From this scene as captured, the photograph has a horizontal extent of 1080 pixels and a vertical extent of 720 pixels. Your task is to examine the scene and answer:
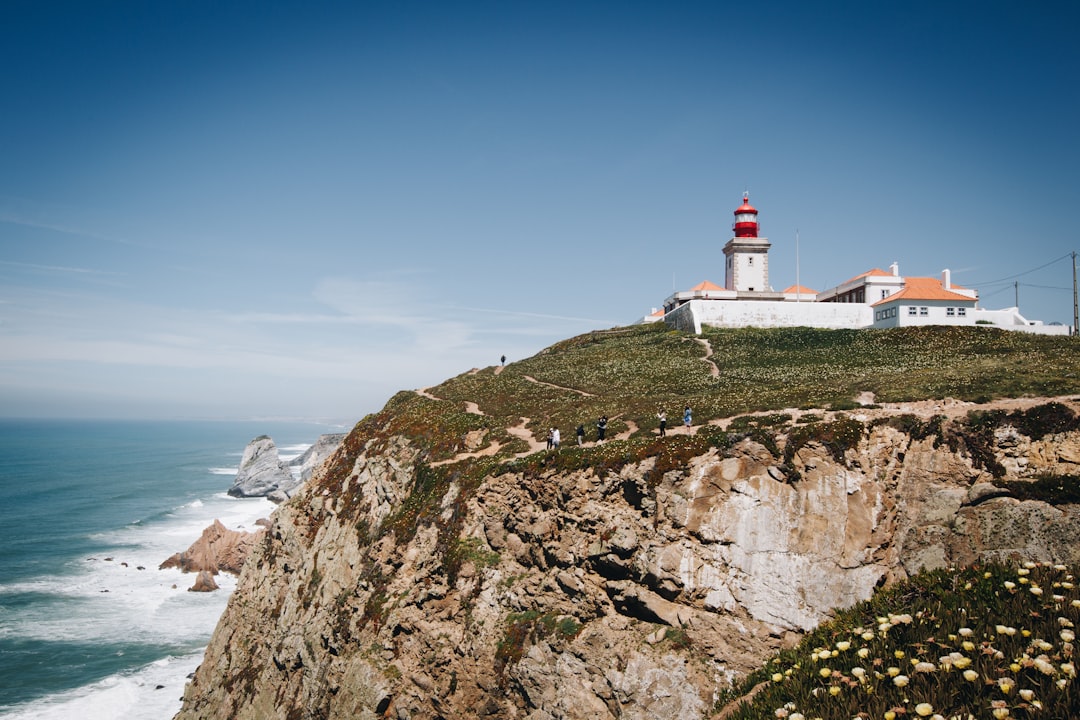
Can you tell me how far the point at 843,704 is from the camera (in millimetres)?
8070

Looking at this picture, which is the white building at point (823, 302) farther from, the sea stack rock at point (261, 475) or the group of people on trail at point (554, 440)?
the sea stack rock at point (261, 475)

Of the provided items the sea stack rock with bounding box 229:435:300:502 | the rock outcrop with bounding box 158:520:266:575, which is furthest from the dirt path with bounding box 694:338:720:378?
the sea stack rock with bounding box 229:435:300:502

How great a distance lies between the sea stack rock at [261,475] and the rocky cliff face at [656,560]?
8986cm

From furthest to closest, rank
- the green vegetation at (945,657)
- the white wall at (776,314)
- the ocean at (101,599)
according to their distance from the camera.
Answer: the white wall at (776,314) < the ocean at (101,599) < the green vegetation at (945,657)

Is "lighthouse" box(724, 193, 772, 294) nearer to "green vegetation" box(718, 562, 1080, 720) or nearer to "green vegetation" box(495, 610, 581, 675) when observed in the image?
"green vegetation" box(495, 610, 581, 675)

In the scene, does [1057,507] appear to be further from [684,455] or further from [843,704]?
[843,704]

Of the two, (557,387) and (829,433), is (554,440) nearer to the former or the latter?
(829,433)

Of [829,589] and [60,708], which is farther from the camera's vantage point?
[60,708]

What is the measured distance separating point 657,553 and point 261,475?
110490 millimetres

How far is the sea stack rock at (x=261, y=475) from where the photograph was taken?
11706 cm

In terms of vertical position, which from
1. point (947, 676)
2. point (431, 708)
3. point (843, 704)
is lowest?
point (431, 708)

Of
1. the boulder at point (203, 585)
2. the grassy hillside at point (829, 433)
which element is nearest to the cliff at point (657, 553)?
the grassy hillside at point (829, 433)

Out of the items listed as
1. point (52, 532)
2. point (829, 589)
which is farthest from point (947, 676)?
point (52, 532)

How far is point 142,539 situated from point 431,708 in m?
71.2
